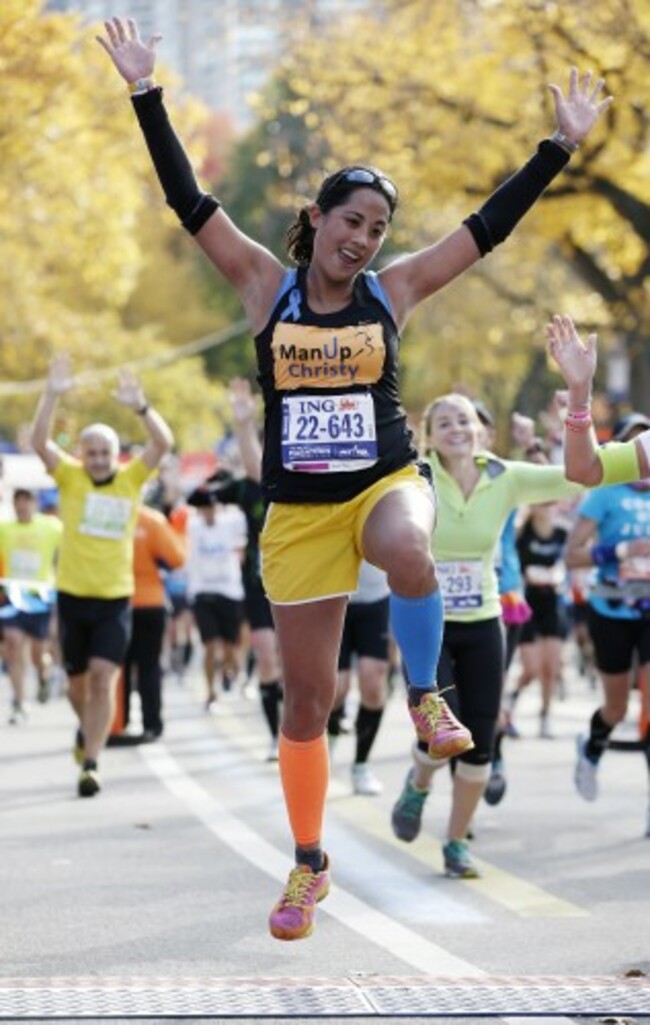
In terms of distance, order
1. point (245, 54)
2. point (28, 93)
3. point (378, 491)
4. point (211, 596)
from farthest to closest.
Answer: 1. point (245, 54)
2. point (28, 93)
3. point (211, 596)
4. point (378, 491)

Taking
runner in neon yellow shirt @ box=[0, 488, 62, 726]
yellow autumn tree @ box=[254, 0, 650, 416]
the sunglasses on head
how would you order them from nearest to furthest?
the sunglasses on head < runner in neon yellow shirt @ box=[0, 488, 62, 726] < yellow autumn tree @ box=[254, 0, 650, 416]

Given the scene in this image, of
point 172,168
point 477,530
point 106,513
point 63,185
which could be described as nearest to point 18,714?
point 106,513

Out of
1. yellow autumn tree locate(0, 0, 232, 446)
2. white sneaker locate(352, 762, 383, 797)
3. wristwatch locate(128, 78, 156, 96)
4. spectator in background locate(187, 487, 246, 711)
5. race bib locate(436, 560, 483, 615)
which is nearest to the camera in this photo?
wristwatch locate(128, 78, 156, 96)

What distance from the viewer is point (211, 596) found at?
22.5 m

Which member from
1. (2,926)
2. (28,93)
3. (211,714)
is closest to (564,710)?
(211,714)

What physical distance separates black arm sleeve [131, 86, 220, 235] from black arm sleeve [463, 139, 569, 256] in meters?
0.74

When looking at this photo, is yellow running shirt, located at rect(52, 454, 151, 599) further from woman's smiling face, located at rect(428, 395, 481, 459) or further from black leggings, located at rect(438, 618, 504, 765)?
black leggings, located at rect(438, 618, 504, 765)

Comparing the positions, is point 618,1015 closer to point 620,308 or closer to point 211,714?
point 211,714

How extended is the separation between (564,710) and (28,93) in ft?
32.4

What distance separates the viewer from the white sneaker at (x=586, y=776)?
483 inches

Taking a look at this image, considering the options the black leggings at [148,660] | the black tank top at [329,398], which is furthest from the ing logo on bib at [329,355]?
the black leggings at [148,660]

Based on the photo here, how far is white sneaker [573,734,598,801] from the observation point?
1227cm

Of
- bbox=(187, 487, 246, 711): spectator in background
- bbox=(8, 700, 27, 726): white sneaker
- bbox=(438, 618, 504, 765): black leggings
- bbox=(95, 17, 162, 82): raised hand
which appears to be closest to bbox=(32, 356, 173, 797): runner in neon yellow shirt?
bbox=(438, 618, 504, 765): black leggings

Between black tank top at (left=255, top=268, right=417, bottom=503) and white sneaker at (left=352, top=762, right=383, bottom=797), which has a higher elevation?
black tank top at (left=255, top=268, right=417, bottom=503)
